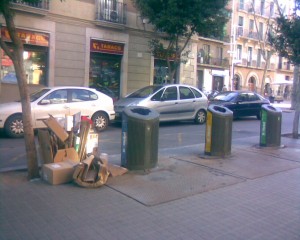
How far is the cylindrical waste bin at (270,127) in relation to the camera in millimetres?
9930

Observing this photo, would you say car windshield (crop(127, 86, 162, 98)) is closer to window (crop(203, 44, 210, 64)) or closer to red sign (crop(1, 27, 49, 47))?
red sign (crop(1, 27, 49, 47))

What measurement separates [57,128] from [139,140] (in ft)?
4.78

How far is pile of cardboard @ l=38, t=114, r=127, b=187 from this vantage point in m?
6.11

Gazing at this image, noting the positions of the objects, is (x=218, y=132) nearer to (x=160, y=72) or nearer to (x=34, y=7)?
(x=34, y=7)

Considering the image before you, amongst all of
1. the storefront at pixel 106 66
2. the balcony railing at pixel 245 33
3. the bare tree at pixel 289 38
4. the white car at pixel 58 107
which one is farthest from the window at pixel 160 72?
the balcony railing at pixel 245 33

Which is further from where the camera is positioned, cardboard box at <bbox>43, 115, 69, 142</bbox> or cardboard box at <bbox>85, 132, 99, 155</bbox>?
cardboard box at <bbox>85, 132, 99, 155</bbox>

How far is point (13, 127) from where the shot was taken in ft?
36.0

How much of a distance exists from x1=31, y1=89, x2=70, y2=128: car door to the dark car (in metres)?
7.94

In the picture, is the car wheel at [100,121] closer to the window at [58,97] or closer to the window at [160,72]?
the window at [58,97]

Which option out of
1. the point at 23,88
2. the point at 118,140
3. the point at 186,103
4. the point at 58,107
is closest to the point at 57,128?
the point at 23,88

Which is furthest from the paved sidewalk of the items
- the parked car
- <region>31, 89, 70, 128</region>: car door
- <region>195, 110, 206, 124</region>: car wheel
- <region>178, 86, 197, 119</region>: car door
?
<region>195, 110, 206, 124</region>: car wheel

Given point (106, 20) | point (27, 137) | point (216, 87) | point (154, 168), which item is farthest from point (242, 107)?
point (216, 87)

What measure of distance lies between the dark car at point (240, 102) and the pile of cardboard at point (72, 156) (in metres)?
11.4

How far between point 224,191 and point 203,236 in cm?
185
